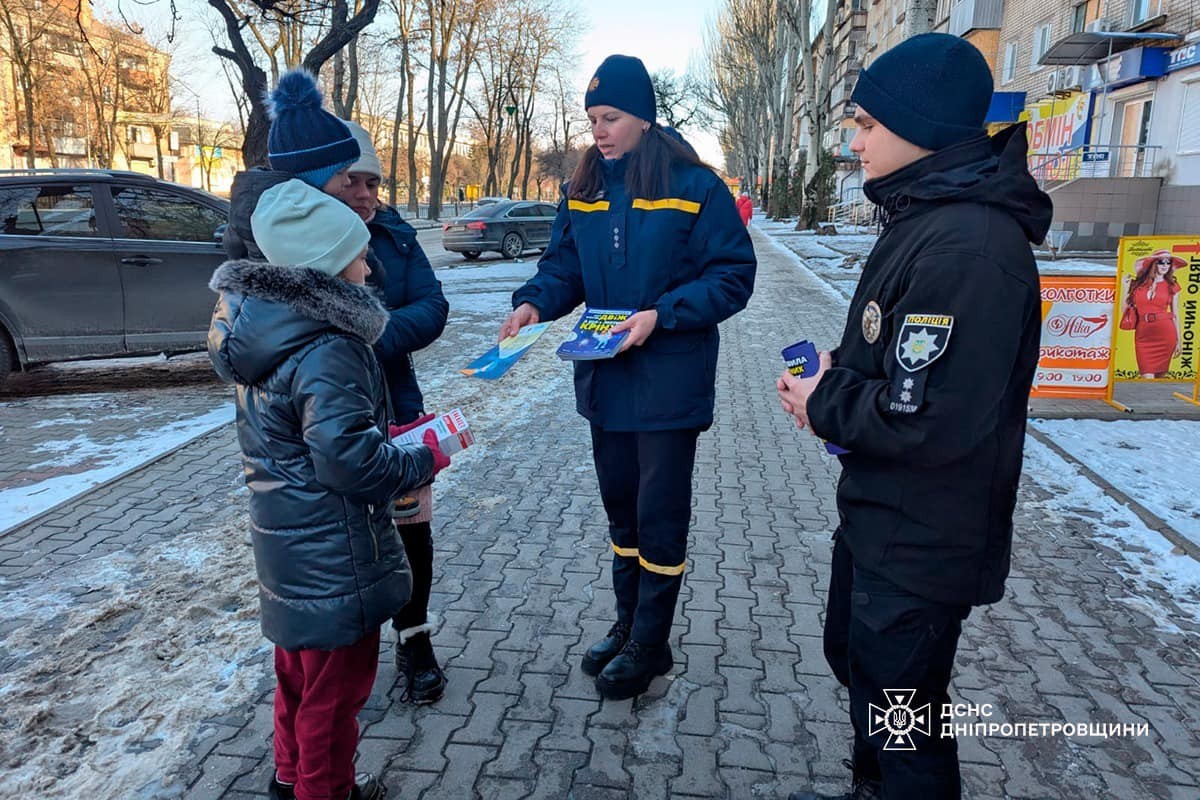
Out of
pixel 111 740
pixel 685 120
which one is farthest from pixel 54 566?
pixel 685 120

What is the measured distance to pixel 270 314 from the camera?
6.49 feet

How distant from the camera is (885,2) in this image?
48031 millimetres

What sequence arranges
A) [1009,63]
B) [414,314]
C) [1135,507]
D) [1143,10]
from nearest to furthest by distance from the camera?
[414,314] < [1135,507] < [1143,10] < [1009,63]

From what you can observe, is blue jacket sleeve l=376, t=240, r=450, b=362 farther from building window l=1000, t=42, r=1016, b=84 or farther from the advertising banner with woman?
building window l=1000, t=42, r=1016, b=84

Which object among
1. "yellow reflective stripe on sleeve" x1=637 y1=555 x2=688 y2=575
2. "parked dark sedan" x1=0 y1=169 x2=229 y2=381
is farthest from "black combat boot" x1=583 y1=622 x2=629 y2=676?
"parked dark sedan" x1=0 y1=169 x2=229 y2=381

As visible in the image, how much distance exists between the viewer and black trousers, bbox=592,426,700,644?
9.34 feet

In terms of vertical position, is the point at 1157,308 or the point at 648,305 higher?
the point at 648,305

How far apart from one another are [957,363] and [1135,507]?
3.94 metres

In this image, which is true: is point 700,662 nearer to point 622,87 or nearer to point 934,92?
point 622,87

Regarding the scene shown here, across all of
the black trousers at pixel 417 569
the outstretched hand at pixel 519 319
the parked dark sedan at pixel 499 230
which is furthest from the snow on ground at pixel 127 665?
the parked dark sedan at pixel 499 230

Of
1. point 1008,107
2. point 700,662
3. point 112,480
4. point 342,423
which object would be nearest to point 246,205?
point 342,423

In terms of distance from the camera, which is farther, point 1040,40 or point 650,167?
point 1040,40

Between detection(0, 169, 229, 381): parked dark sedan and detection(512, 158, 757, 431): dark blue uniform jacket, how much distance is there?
19.0 ft

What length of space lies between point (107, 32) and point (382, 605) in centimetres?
4242
